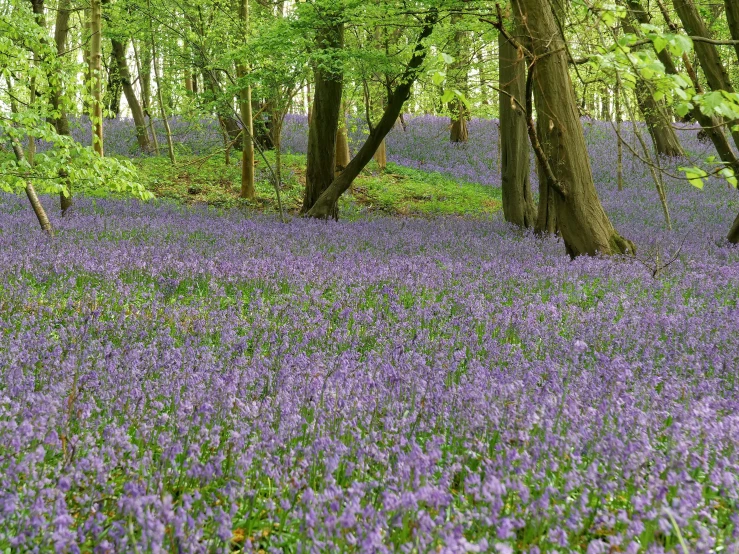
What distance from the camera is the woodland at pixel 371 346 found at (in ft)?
7.83

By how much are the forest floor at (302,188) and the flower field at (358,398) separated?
25.5 ft

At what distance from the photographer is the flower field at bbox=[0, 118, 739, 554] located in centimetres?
228

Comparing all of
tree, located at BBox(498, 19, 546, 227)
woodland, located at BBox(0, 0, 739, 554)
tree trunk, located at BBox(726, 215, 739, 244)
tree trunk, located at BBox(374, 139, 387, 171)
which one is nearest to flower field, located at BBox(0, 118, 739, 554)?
woodland, located at BBox(0, 0, 739, 554)

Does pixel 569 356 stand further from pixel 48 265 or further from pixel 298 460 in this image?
pixel 48 265

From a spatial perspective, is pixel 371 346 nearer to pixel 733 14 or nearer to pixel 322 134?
pixel 733 14

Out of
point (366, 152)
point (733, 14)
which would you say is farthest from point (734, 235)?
point (366, 152)

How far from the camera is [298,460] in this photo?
2896mm

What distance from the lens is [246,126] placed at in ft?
46.9

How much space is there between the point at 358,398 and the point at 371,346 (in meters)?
1.62

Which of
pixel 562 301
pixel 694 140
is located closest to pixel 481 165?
pixel 694 140

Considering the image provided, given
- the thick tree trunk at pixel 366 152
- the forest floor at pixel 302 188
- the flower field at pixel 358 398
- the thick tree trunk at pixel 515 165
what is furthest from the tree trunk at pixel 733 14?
the forest floor at pixel 302 188

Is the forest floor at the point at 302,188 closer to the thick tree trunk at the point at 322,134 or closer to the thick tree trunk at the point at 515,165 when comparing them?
the thick tree trunk at the point at 322,134

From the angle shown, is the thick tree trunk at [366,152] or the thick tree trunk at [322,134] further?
the thick tree trunk at [322,134]

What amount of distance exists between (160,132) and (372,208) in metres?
14.7
